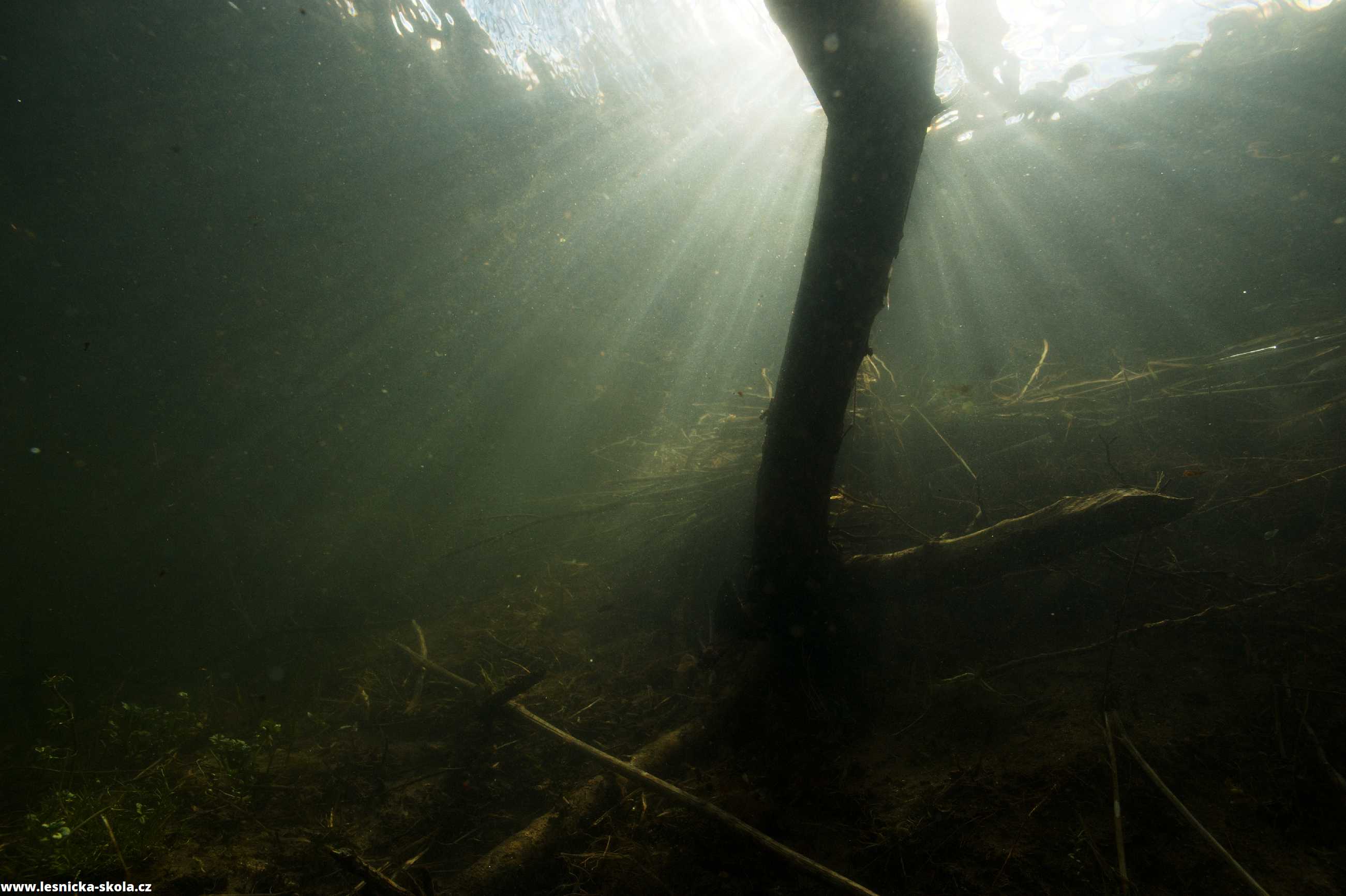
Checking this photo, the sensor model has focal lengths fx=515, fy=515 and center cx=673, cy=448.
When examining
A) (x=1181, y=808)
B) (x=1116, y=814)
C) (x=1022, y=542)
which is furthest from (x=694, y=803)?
(x=1022, y=542)

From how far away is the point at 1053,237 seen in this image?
8.34 meters

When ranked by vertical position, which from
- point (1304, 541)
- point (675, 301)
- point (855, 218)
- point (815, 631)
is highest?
point (675, 301)

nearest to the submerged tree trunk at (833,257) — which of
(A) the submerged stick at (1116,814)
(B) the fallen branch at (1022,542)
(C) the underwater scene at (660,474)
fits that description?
(C) the underwater scene at (660,474)

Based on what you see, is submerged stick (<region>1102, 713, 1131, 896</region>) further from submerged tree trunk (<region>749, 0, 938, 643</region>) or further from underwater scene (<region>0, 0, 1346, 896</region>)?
submerged tree trunk (<region>749, 0, 938, 643</region>)

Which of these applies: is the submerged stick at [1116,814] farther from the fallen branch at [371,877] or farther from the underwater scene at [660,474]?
the fallen branch at [371,877]

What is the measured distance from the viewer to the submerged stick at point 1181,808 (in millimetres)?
1318

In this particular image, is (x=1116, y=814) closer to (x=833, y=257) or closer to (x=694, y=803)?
(x=694, y=803)

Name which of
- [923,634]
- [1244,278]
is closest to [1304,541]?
[923,634]

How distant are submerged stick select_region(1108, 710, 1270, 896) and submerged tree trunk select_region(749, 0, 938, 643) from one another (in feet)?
3.83

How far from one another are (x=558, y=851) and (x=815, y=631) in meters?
1.48

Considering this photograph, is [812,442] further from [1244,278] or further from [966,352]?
[1244,278]

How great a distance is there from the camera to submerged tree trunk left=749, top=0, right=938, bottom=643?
1.58 m

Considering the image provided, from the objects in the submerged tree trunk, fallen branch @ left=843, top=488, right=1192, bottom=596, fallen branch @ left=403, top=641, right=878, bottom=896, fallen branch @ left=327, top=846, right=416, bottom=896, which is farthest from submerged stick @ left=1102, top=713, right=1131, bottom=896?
fallen branch @ left=327, top=846, right=416, bottom=896

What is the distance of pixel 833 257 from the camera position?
1.96m
